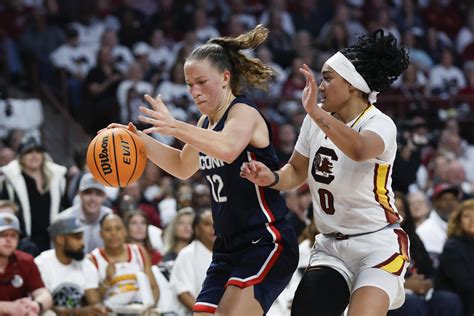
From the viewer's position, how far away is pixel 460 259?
8633 millimetres

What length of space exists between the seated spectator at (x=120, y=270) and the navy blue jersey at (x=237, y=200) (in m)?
3.20

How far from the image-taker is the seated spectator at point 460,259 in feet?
28.3

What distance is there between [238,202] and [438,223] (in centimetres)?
482

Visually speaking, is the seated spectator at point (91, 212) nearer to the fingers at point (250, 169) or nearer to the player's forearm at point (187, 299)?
the player's forearm at point (187, 299)

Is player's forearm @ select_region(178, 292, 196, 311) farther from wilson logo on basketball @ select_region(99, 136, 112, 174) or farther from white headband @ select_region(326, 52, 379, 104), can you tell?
white headband @ select_region(326, 52, 379, 104)

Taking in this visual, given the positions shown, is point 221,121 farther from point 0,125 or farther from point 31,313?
point 0,125

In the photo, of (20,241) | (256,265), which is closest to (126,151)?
(256,265)

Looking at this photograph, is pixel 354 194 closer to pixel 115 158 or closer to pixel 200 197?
pixel 115 158

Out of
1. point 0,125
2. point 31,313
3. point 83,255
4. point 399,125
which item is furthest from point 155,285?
point 399,125

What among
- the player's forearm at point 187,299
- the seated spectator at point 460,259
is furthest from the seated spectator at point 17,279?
the seated spectator at point 460,259

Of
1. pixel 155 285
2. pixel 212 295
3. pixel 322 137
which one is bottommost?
pixel 155 285

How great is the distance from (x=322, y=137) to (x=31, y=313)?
10.5ft

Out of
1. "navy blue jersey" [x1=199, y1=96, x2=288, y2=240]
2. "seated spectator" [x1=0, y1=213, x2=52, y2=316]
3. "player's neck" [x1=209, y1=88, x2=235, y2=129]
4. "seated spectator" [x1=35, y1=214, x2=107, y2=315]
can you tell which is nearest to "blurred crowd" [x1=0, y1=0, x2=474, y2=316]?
"seated spectator" [x1=35, y1=214, x2=107, y2=315]

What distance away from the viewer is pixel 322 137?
17.8 ft
